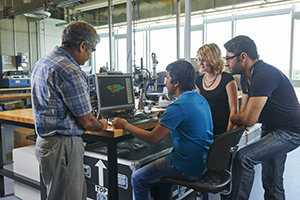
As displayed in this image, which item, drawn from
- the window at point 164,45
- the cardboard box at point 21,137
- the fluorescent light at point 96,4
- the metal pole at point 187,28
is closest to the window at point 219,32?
the window at point 164,45

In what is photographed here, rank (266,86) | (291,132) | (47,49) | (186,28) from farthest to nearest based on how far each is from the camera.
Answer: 1. (47,49)
2. (186,28)
3. (291,132)
4. (266,86)

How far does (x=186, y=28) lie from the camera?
131 inches

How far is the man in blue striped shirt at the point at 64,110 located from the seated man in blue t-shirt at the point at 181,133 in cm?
32

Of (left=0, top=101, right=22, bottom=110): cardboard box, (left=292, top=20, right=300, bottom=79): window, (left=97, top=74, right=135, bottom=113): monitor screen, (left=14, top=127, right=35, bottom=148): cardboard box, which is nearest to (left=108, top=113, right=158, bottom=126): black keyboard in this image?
(left=97, top=74, right=135, bottom=113): monitor screen

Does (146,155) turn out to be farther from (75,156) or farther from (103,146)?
(75,156)

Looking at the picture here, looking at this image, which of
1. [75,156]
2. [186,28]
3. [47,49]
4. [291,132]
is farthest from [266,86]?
[47,49]

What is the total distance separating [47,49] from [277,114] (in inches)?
350

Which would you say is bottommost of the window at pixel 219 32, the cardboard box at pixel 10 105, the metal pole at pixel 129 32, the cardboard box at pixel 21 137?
the cardboard box at pixel 21 137

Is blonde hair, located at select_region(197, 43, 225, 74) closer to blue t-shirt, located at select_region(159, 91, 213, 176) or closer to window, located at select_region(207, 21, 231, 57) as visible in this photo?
blue t-shirt, located at select_region(159, 91, 213, 176)

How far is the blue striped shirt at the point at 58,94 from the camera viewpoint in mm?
1249

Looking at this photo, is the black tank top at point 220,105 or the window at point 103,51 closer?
the black tank top at point 220,105

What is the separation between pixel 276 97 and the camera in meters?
1.64

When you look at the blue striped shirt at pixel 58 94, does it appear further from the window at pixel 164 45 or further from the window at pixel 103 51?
the window at pixel 103 51

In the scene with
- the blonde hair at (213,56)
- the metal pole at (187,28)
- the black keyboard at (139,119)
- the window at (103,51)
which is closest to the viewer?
the black keyboard at (139,119)
